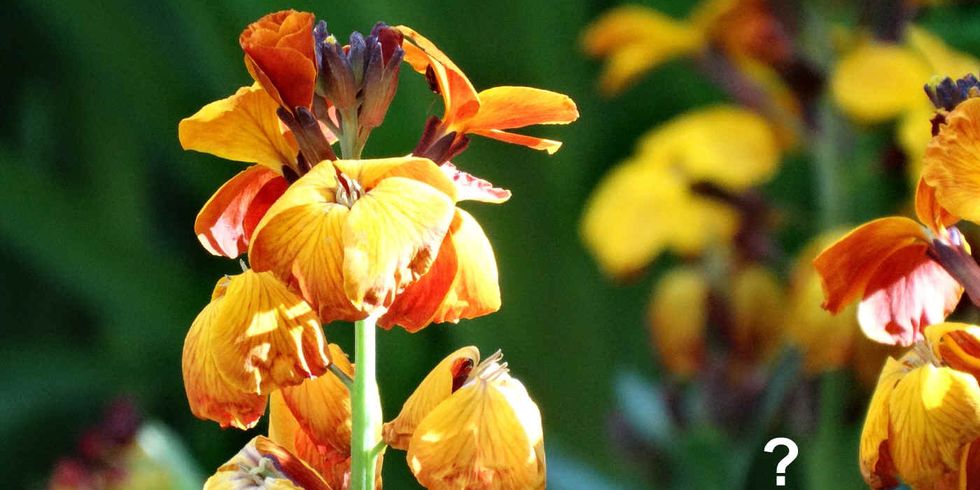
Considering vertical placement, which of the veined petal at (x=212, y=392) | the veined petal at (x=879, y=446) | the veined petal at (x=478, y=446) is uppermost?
the veined petal at (x=212, y=392)

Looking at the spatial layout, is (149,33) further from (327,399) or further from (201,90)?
(327,399)

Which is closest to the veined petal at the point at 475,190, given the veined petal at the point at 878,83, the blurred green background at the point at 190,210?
the veined petal at the point at 878,83

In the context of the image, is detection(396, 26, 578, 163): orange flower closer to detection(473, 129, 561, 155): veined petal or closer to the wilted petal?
detection(473, 129, 561, 155): veined petal

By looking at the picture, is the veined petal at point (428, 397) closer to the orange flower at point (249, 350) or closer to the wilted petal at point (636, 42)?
the orange flower at point (249, 350)

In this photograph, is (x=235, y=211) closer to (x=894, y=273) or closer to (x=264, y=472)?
(x=264, y=472)

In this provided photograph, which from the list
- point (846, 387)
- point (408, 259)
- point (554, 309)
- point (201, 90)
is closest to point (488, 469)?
point (408, 259)

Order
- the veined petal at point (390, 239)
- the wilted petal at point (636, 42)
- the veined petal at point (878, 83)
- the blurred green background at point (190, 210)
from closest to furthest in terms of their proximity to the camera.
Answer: the veined petal at point (390, 239) < the veined petal at point (878, 83) < the wilted petal at point (636, 42) < the blurred green background at point (190, 210)
